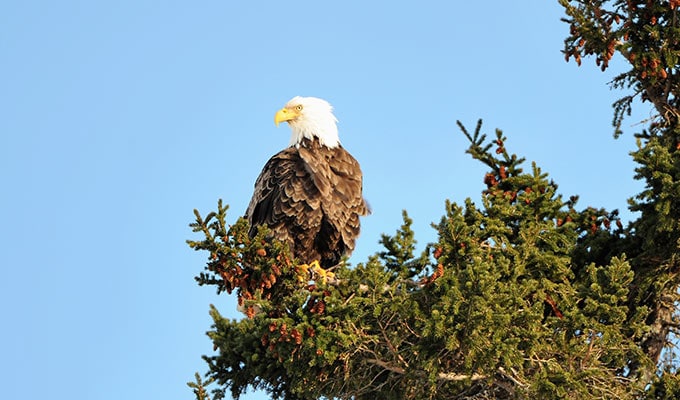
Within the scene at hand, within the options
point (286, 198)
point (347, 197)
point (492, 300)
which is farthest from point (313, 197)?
point (492, 300)

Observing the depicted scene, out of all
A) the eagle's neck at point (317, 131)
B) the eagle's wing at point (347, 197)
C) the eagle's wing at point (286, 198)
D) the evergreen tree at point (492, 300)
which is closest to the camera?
the evergreen tree at point (492, 300)

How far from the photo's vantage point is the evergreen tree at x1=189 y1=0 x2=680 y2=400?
750cm

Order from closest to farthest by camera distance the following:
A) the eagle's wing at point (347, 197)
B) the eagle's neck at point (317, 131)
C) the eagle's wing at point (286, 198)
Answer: the eagle's wing at point (286, 198) → the eagle's wing at point (347, 197) → the eagle's neck at point (317, 131)

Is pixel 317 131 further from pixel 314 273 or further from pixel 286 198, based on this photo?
pixel 314 273

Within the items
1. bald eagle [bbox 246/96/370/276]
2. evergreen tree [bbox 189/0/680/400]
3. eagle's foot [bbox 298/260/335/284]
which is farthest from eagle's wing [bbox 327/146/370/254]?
evergreen tree [bbox 189/0/680/400]

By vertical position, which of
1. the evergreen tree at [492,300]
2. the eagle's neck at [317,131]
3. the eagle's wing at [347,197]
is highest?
the eagle's neck at [317,131]

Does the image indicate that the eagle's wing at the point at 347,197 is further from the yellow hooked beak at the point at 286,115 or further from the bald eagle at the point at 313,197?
the yellow hooked beak at the point at 286,115

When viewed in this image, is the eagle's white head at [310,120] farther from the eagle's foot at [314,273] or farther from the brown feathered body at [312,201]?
the eagle's foot at [314,273]

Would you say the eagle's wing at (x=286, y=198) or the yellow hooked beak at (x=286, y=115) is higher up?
the yellow hooked beak at (x=286, y=115)

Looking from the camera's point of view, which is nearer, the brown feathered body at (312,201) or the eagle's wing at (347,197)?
the brown feathered body at (312,201)

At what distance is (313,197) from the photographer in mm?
10008

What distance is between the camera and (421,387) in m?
8.20

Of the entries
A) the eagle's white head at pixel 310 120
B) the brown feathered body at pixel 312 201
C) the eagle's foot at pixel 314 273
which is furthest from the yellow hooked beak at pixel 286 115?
the eagle's foot at pixel 314 273

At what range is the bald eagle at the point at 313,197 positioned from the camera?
10039mm
